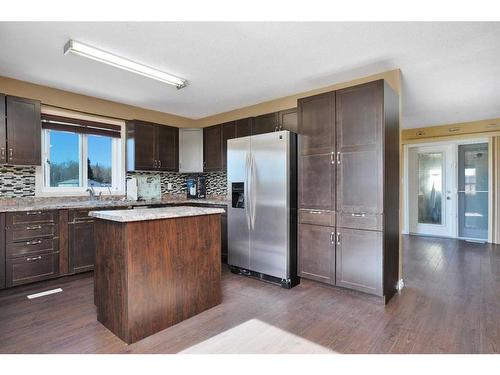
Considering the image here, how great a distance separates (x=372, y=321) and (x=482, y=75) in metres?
3.20

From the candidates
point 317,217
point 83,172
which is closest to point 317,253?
point 317,217

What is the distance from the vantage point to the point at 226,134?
15.8 ft

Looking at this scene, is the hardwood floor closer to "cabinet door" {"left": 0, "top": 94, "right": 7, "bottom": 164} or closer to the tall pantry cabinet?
the tall pantry cabinet

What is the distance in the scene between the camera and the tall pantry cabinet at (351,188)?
274 centimetres

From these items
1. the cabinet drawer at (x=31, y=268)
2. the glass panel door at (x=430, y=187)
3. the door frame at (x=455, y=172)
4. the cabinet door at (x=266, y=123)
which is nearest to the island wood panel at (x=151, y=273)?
the cabinet drawer at (x=31, y=268)

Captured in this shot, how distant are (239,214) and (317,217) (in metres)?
1.07

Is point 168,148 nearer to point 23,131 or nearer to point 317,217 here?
point 23,131

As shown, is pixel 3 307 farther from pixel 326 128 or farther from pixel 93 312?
pixel 326 128

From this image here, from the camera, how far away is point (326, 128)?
310 centimetres

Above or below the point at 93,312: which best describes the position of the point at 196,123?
above

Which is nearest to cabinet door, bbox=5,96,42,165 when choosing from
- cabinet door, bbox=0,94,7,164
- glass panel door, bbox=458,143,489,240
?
cabinet door, bbox=0,94,7,164

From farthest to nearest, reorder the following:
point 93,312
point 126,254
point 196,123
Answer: point 196,123, point 93,312, point 126,254
